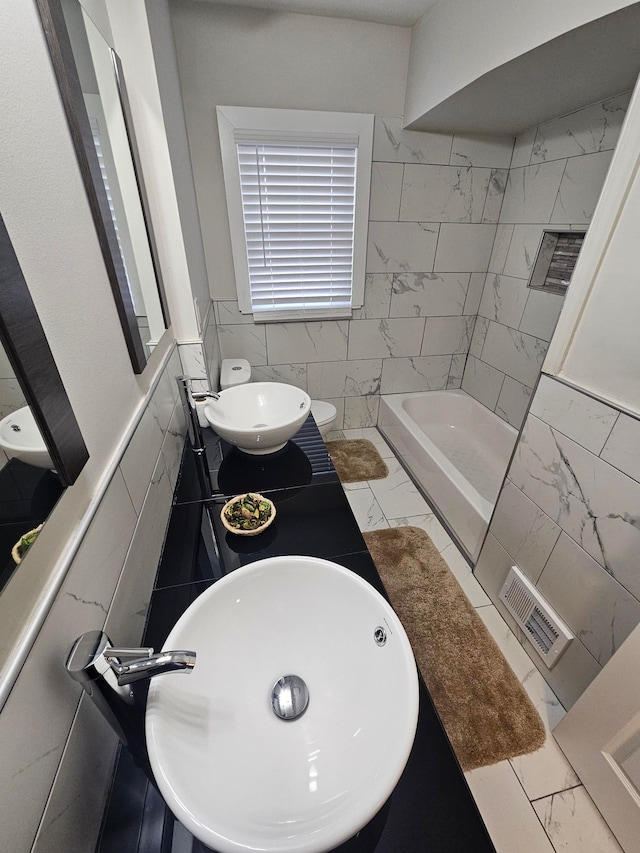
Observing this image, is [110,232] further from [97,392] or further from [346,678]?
[346,678]

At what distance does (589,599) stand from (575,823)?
0.65 meters

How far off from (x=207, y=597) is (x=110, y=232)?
33.5 inches

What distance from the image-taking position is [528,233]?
7.23 ft

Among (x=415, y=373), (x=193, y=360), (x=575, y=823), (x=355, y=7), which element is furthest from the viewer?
(x=415, y=373)

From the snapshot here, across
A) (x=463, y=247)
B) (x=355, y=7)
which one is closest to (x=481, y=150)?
→ (x=463, y=247)

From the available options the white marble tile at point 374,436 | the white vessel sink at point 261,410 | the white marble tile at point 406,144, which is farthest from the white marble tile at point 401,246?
the white vessel sink at point 261,410

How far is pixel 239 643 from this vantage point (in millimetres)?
760

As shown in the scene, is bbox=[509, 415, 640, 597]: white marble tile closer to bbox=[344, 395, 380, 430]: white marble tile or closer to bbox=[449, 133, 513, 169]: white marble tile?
bbox=[344, 395, 380, 430]: white marble tile

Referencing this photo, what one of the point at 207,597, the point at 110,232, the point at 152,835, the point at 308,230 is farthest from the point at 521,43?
the point at 152,835

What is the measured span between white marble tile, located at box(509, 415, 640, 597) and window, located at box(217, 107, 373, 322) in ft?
5.15

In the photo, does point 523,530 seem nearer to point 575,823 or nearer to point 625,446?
point 625,446

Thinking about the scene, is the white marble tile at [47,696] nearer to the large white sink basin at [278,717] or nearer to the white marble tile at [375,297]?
the large white sink basin at [278,717]

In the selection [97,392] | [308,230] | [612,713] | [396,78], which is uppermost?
[396,78]

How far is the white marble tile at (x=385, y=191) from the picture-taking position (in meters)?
2.17
